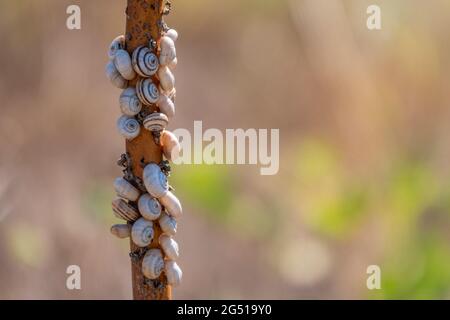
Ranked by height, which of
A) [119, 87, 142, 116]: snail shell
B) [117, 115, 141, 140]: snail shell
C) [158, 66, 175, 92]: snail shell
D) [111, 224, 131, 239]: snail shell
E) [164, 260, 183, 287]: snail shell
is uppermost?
[158, 66, 175, 92]: snail shell

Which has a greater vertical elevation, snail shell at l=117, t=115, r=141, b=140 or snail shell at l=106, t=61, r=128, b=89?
snail shell at l=106, t=61, r=128, b=89

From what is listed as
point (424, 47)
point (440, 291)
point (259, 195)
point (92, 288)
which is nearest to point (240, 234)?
point (259, 195)

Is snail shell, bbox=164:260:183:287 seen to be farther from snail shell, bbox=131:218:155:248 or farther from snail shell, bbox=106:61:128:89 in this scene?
snail shell, bbox=106:61:128:89

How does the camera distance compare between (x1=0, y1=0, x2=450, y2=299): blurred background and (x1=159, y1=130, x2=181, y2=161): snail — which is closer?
(x1=159, y1=130, x2=181, y2=161): snail

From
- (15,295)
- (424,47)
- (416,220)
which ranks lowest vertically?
(15,295)

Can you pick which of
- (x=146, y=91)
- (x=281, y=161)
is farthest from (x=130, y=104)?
(x=281, y=161)

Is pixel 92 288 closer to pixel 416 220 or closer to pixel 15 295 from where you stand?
pixel 15 295

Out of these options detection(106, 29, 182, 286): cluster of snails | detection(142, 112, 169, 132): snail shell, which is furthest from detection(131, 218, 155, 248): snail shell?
detection(142, 112, 169, 132): snail shell
